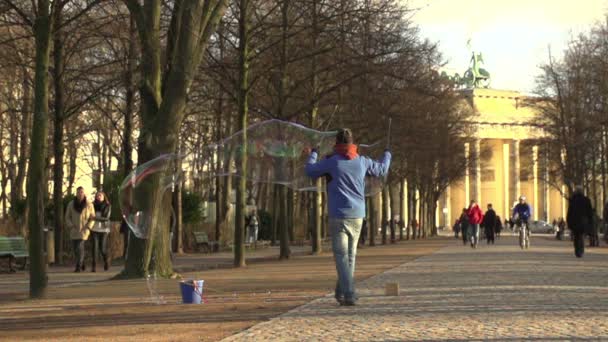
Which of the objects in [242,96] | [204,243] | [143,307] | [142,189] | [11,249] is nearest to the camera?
[143,307]

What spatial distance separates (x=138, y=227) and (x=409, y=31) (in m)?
28.3

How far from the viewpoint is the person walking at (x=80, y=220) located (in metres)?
30.2

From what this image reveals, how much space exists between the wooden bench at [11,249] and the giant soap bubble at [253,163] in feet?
39.8

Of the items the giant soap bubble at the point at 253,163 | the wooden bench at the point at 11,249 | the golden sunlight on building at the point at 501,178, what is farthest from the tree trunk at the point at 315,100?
the golden sunlight on building at the point at 501,178

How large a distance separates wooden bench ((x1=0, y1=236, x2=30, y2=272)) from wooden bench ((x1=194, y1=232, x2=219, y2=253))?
48.6ft

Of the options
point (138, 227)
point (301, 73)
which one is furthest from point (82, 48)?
point (138, 227)

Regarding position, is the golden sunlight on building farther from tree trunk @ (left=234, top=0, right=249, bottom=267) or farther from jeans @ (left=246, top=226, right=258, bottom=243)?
tree trunk @ (left=234, top=0, right=249, bottom=267)

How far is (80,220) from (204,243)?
17.6 m

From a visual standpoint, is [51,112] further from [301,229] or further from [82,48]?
[301,229]

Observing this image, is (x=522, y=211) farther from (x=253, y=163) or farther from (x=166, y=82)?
(x=253, y=163)

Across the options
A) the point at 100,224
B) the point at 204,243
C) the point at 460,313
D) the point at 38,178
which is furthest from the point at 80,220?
the point at 204,243

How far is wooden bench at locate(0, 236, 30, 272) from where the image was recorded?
31266 mm

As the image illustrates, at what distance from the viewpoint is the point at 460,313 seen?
15.4 metres

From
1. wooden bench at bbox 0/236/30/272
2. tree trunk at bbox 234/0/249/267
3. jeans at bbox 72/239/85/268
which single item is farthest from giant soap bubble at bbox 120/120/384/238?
tree trunk at bbox 234/0/249/267
